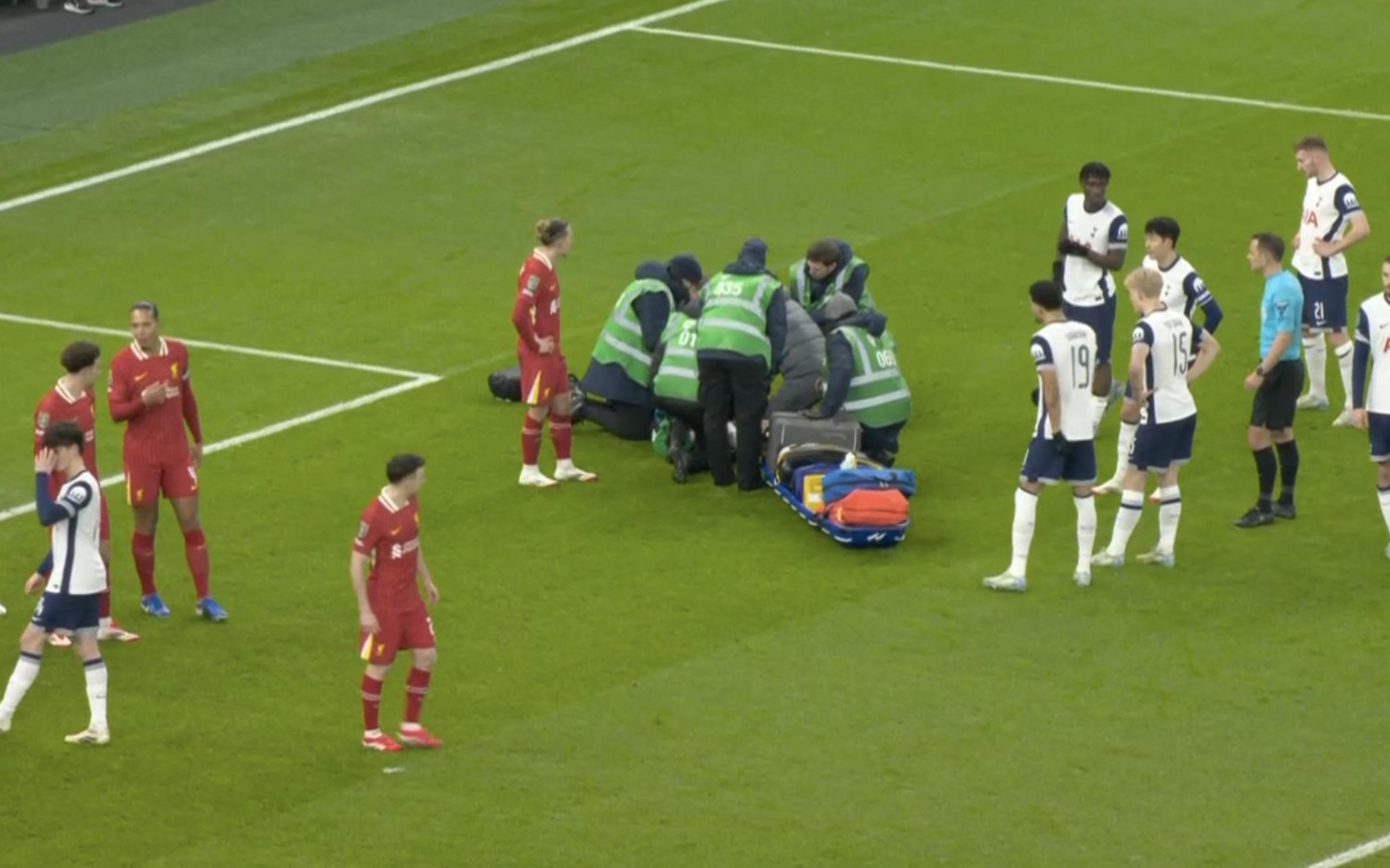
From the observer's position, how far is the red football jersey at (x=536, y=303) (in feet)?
66.1

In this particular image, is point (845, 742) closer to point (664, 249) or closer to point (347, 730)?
point (347, 730)

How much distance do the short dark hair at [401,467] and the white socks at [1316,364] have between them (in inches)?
377

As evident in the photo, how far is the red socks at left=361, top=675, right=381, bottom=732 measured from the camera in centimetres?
1570

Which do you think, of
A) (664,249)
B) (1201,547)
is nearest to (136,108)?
(664,249)

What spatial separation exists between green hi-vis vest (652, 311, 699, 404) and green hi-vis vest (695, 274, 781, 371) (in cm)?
26

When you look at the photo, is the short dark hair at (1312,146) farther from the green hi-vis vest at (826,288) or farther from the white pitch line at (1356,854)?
the white pitch line at (1356,854)

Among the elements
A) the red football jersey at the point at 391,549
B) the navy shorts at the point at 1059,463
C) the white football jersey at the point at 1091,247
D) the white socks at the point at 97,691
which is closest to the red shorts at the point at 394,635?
the red football jersey at the point at 391,549

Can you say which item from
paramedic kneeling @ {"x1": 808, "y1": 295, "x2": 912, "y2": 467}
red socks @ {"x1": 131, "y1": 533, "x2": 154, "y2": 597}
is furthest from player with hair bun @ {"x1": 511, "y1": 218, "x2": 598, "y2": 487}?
red socks @ {"x1": 131, "y1": 533, "x2": 154, "y2": 597}

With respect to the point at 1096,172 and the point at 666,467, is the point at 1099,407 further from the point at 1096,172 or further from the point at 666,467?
the point at 666,467

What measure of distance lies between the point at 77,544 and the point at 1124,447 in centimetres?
840

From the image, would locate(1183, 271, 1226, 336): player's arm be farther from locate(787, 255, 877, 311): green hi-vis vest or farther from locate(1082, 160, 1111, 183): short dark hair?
locate(787, 255, 877, 311): green hi-vis vest

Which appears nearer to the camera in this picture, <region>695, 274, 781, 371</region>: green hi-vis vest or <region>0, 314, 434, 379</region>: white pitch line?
<region>695, 274, 781, 371</region>: green hi-vis vest

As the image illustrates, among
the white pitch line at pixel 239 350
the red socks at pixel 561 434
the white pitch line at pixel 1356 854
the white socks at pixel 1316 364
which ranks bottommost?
the white pitch line at pixel 1356 854

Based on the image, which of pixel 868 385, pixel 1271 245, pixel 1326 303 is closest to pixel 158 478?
pixel 868 385
